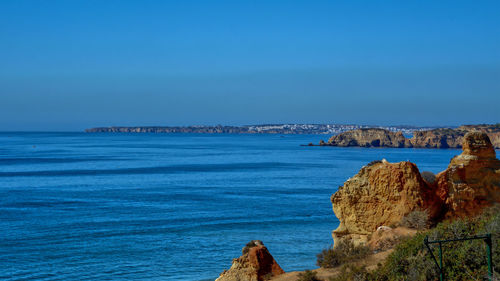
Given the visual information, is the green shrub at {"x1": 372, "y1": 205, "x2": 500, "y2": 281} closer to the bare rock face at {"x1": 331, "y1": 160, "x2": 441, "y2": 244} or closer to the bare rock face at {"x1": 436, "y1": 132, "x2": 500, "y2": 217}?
the bare rock face at {"x1": 331, "y1": 160, "x2": 441, "y2": 244}

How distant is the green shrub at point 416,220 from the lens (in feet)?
54.8

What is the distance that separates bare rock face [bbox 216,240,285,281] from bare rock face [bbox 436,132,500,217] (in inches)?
247

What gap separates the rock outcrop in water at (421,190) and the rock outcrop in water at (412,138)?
434 ft

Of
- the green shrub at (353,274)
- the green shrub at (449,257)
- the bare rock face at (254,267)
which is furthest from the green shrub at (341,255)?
the green shrub at (449,257)

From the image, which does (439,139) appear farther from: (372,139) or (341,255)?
(341,255)

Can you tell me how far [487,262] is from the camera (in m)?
10.8

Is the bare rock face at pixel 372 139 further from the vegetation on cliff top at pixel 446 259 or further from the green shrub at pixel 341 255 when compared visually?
the vegetation on cliff top at pixel 446 259

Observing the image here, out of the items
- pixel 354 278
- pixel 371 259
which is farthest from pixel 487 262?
pixel 371 259

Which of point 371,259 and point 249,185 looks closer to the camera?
point 371,259

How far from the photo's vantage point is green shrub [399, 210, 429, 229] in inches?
658

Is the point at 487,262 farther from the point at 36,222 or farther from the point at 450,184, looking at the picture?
the point at 36,222

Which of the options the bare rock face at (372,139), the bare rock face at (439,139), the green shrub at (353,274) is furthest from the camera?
the bare rock face at (372,139)

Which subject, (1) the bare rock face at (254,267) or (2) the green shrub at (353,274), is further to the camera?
(1) the bare rock face at (254,267)

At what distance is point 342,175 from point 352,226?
158ft
